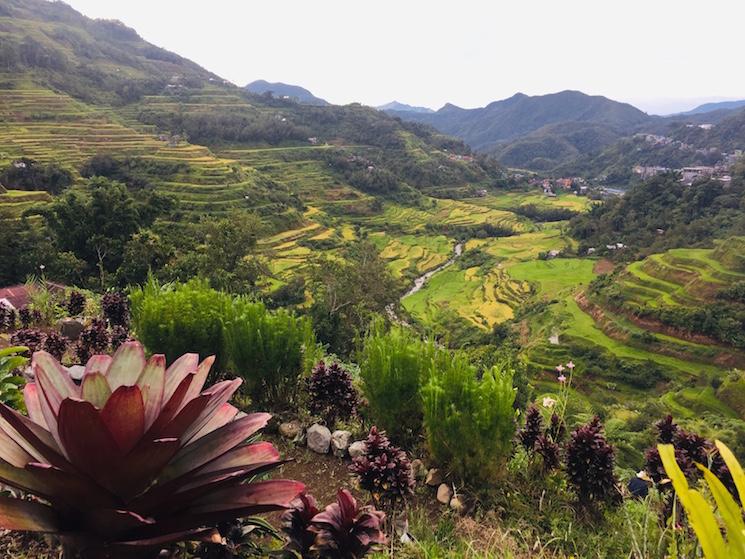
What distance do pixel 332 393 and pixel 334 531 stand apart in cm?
151

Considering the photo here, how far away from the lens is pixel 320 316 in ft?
55.3

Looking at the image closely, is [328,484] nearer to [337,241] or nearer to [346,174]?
[337,241]

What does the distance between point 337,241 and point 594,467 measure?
37.7 metres

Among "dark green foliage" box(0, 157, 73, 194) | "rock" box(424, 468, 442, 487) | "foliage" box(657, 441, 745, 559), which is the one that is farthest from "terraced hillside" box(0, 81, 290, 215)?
"foliage" box(657, 441, 745, 559)

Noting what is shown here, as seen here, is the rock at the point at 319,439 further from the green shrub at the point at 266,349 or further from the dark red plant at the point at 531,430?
the dark red plant at the point at 531,430

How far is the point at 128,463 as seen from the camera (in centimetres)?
109

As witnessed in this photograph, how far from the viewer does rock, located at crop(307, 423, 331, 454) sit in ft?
8.64

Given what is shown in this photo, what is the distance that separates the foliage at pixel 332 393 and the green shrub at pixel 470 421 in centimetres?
66

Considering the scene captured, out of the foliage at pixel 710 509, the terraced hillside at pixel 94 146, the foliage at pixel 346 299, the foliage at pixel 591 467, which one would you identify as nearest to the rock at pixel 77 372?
the foliage at pixel 591 467

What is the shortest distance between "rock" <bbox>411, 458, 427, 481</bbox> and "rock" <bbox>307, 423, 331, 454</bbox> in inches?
20.9

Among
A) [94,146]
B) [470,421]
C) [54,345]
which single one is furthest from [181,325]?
[94,146]

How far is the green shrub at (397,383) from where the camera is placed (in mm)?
2539

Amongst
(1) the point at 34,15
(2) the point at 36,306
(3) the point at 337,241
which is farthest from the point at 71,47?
(2) the point at 36,306

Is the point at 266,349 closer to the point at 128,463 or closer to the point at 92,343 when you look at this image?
the point at 92,343
